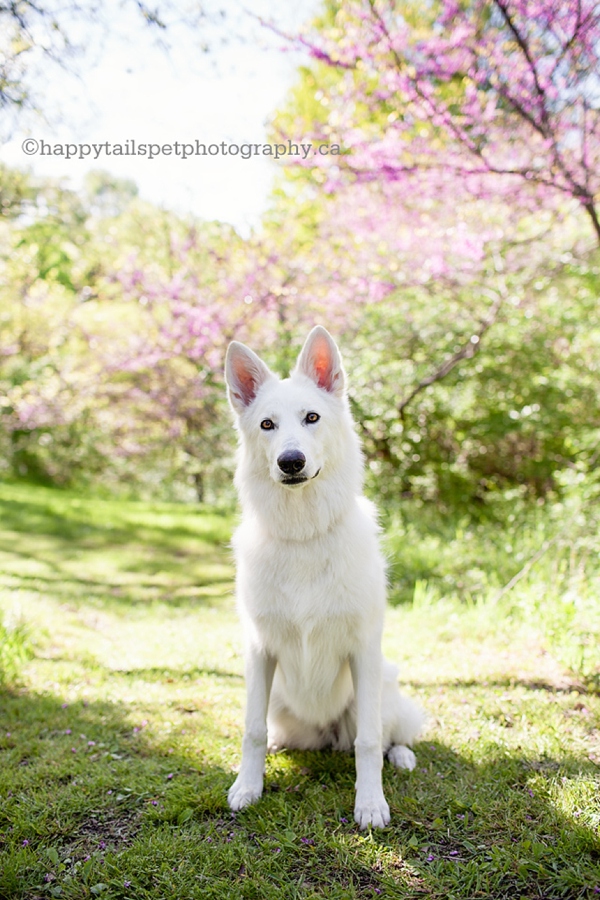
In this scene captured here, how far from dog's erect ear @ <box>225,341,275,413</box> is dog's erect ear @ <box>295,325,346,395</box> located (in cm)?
18

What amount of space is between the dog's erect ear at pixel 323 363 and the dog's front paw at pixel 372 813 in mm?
1723

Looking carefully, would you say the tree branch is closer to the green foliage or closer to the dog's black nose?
the green foliage

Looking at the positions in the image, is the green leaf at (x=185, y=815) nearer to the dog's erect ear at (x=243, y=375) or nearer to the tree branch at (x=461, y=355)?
the dog's erect ear at (x=243, y=375)

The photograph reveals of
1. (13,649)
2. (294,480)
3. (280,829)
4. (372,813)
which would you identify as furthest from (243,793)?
(13,649)

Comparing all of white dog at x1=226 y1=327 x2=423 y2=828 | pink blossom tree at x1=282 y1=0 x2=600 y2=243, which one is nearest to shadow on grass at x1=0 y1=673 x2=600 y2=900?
white dog at x1=226 y1=327 x2=423 y2=828

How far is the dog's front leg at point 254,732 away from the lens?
8.22 ft

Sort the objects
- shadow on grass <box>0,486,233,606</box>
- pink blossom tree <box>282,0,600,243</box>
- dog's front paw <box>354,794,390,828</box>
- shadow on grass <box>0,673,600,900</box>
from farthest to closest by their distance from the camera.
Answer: shadow on grass <box>0,486,233,606</box>
pink blossom tree <box>282,0,600,243</box>
dog's front paw <box>354,794,390,828</box>
shadow on grass <box>0,673,600,900</box>

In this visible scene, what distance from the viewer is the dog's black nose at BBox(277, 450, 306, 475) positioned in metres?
2.36

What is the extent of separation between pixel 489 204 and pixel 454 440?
120 inches

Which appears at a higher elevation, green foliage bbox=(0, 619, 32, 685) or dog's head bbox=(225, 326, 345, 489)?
dog's head bbox=(225, 326, 345, 489)

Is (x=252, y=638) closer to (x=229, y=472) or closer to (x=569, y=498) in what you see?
(x=569, y=498)

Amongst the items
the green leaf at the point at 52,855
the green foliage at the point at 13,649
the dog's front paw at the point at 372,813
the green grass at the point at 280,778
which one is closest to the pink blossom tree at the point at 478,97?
the green grass at the point at 280,778

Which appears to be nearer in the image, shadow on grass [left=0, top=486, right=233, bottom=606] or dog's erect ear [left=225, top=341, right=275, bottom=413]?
dog's erect ear [left=225, top=341, right=275, bottom=413]

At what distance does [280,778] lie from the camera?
2709 millimetres
